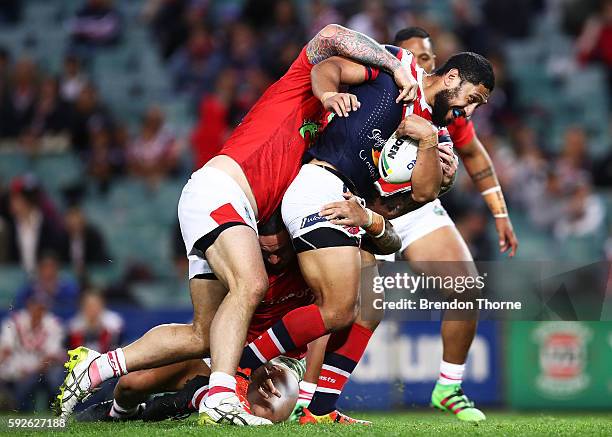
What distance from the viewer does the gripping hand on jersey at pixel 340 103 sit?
6051mm

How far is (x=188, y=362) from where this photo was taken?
6.73 m

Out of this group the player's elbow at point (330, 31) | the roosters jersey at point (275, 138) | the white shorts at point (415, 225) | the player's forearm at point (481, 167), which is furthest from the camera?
the player's forearm at point (481, 167)

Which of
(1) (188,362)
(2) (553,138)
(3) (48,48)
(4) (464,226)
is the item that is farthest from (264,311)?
(3) (48,48)

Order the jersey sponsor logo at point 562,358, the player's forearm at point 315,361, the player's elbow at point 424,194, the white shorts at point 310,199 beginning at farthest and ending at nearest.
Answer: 1. the jersey sponsor logo at point 562,358
2. the player's forearm at point 315,361
3. the player's elbow at point 424,194
4. the white shorts at point 310,199

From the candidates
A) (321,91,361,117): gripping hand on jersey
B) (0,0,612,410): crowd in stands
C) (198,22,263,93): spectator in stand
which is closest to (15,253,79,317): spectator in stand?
(0,0,612,410): crowd in stands

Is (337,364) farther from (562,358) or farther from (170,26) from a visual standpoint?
(170,26)

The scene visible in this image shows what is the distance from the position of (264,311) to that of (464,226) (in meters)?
5.54

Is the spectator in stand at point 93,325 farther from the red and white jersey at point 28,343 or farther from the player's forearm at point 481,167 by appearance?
the player's forearm at point 481,167

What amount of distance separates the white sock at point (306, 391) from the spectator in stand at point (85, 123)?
8.47 metres

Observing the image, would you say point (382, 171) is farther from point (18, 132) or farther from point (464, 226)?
point (18, 132)

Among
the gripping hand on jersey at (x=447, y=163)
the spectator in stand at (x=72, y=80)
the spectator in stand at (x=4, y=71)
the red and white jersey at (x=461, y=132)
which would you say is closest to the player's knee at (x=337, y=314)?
the gripping hand on jersey at (x=447, y=163)

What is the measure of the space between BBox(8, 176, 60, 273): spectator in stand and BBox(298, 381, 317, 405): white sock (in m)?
6.70

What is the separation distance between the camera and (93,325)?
35.2ft

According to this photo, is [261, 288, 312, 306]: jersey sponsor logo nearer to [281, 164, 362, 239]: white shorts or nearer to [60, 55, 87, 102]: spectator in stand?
[281, 164, 362, 239]: white shorts
